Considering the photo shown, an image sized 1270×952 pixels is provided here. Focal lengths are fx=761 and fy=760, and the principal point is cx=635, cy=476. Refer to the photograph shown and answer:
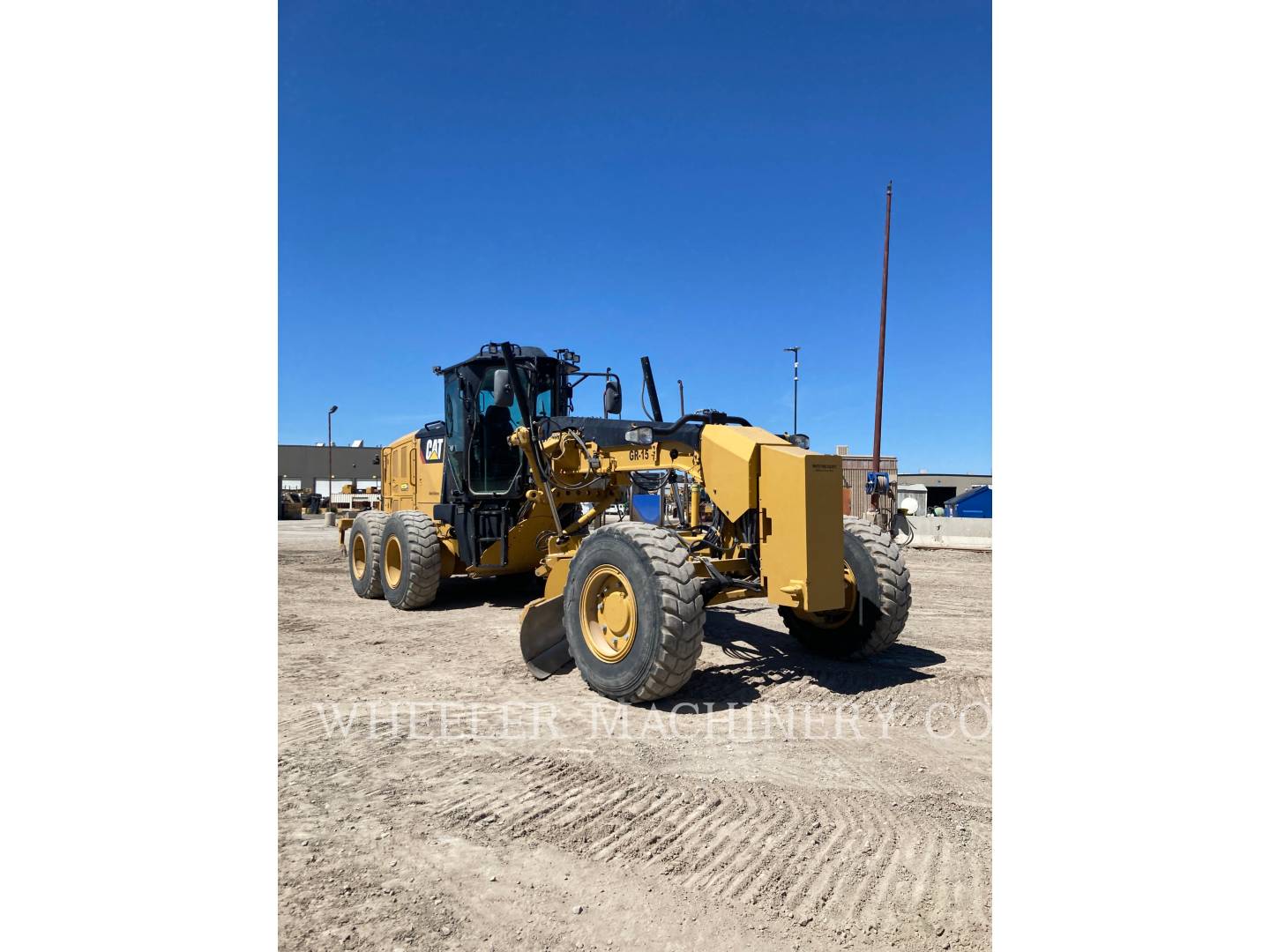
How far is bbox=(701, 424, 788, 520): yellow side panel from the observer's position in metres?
5.00

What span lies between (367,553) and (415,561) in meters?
1.47

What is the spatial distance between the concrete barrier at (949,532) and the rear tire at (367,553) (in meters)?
13.9

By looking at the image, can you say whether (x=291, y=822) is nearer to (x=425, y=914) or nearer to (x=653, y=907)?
(x=425, y=914)

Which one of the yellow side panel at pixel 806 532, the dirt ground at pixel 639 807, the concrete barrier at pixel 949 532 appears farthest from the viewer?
the concrete barrier at pixel 949 532

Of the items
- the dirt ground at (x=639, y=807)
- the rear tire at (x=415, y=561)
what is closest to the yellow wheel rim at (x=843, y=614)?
the dirt ground at (x=639, y=807)

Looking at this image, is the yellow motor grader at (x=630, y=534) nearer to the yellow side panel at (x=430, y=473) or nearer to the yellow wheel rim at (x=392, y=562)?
the yellow wheel rim at (x=392, y=562)

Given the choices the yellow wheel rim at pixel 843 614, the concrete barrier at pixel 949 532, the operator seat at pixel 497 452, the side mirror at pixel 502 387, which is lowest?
the concrete barrier at pixel 949 532

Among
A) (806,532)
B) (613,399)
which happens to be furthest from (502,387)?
(806,532)

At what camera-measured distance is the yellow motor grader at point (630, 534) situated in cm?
466

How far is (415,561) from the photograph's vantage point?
27.1ft

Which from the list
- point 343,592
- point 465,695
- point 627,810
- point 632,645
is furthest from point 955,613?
point 343,592

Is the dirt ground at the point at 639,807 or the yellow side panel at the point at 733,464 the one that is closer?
the dirt ground at the point at 639,807

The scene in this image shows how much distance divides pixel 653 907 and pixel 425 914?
745mm

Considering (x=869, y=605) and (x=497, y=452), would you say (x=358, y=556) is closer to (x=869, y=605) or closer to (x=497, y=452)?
(x=497, y=452)
